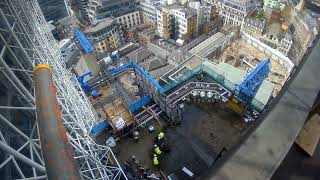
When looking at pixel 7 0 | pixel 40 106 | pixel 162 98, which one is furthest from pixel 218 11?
pixel 40 106

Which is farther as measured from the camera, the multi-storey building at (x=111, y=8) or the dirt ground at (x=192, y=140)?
the multi-storey building at (x=111, y=8)

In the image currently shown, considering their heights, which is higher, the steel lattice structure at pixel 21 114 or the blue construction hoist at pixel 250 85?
the steel lattice structure at pixel 21 114

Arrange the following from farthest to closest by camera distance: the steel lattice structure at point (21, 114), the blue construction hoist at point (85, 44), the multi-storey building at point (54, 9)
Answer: the multi-storey building at point (54, 9) < the blue construction hoist at point (85, 44) < the steel lattice structure at point (21, 114)

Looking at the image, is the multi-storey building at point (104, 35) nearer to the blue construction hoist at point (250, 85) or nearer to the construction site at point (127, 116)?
the construction site at point (127, 116)

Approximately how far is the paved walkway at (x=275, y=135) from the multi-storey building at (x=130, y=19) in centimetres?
4458

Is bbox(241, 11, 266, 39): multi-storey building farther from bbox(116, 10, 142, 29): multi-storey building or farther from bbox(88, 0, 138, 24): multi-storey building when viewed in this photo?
bbox(88, 0, 138, 24): multi-storey building

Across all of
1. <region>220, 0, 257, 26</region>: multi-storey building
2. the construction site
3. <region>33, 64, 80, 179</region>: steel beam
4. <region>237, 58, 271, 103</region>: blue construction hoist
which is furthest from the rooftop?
Result: <region>33, 64, 80, 179</region>: steel beam

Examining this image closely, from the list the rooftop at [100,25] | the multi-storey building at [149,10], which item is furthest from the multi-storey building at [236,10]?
the rooftop at [100,25]

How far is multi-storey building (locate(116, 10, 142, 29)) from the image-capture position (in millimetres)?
45406

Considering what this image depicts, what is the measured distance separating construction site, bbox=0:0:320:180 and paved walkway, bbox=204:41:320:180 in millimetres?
15

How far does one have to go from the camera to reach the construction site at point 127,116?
3.61m

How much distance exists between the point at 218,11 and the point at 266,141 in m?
47.2

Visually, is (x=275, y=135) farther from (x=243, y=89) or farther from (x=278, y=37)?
(x=278, y=37)

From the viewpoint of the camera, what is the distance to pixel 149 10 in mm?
45312
